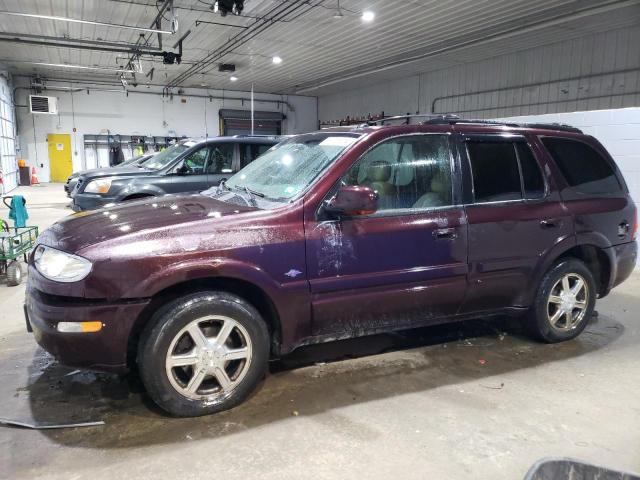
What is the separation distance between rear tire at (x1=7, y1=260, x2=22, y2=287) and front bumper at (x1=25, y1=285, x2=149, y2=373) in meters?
3.53

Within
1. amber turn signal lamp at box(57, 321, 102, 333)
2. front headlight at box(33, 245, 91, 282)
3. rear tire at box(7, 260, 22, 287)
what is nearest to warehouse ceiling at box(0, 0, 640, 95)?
rear tire at box(7, 260, 22, 287)

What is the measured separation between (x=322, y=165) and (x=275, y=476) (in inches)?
73.5

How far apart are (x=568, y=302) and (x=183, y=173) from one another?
19.4 feet

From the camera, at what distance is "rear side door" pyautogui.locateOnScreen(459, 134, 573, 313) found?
3432 millimetres

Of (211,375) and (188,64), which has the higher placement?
(188,64)

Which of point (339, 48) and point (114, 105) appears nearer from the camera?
point (339, 48)

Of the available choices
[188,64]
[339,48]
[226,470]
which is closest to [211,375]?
[226,470]

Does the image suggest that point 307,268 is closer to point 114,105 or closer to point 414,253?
point 414,253

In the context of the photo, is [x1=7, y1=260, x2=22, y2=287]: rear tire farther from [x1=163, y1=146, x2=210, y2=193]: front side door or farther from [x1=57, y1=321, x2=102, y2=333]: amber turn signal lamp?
[x1=57, y1=321, x2=102, y2=333]: amber turn signal lamp

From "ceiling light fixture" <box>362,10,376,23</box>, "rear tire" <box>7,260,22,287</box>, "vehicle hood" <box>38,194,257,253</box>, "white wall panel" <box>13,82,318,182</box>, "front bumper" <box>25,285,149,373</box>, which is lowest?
"rear tire" <box>7,260,22,287</box>

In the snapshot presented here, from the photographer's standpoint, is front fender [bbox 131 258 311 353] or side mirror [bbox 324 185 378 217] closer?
front fender [bbox 131 258 311 353]

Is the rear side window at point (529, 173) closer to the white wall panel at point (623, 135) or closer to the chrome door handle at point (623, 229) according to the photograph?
the chrome door handle at point (623, 229)

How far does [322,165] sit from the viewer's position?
124 inches

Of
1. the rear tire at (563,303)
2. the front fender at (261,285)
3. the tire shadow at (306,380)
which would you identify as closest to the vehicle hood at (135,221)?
the front fender at (261,285)
